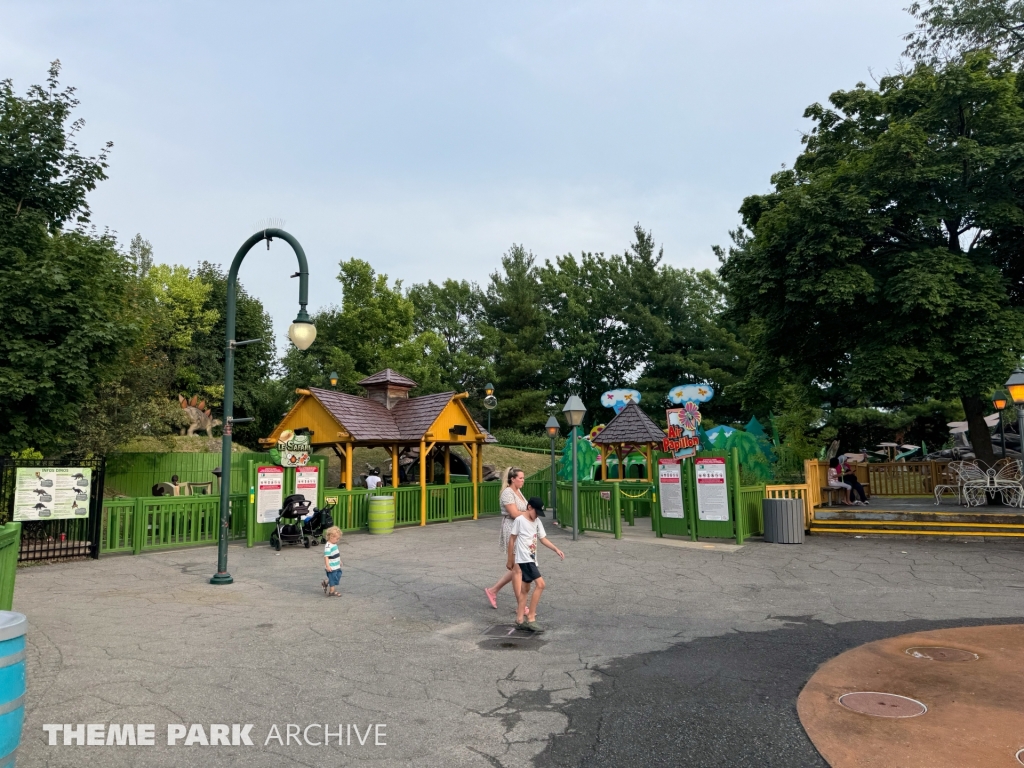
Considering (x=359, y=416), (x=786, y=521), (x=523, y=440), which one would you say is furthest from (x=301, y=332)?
(x=523, y=440)

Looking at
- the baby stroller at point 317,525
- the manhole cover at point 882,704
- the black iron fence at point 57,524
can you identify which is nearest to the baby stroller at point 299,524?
the baby stroller at point 317,525

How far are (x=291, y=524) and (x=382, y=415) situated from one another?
722 centimetres

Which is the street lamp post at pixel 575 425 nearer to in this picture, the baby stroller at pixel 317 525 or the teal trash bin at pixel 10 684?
the baby stroller at pixel 317 525

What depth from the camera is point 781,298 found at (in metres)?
19.7

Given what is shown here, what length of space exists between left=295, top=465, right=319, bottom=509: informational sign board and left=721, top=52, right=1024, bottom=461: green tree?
520 inches

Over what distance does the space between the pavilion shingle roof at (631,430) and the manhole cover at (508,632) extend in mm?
16397

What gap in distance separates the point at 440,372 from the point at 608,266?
59.4ft

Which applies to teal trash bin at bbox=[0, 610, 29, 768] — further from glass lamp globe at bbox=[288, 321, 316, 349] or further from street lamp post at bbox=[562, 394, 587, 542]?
street lamp post at bbox=[562, 394, 587, 542]

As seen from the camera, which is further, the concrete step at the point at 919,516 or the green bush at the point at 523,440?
the green bush at the point at 523,440

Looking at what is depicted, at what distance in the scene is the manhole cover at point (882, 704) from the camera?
4655 millimetres

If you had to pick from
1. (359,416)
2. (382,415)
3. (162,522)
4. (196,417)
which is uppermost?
(196,417)

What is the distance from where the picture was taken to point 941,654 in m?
6.07

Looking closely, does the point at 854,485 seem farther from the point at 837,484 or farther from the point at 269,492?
the point at 269,492

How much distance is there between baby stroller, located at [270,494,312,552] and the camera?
14344 millimetres
